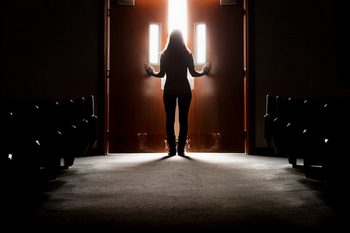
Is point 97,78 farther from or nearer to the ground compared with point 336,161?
farther from the ground

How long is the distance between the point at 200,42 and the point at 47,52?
6.31 ft

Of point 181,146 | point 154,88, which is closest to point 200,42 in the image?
point 154,88

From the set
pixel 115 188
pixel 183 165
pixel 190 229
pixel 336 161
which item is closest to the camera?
pixel 190 229

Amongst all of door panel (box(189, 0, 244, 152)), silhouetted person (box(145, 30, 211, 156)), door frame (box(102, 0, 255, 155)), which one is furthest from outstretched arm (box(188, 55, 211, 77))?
door frame (box(102, 0, 255, 155))

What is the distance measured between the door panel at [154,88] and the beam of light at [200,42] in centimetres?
6

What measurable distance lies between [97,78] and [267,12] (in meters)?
2.25

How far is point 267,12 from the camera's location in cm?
568

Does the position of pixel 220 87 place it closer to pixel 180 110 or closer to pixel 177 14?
pixel 180 110

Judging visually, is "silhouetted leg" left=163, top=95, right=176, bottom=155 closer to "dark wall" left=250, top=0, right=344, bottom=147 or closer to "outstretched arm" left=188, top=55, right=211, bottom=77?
"outstretched arm" left=188, top=55, right=211, bottom=77

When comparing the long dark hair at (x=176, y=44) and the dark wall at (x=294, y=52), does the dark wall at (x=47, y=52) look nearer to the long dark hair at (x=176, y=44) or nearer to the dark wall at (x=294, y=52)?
the long dark hair at (x=176, y=44)

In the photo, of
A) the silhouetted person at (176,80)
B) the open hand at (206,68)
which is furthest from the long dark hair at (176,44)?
the open hand at (206,68)

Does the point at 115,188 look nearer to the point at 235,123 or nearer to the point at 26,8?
the point at 235,123

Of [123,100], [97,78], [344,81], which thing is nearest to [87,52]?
[97,78]

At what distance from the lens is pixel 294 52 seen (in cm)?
563
